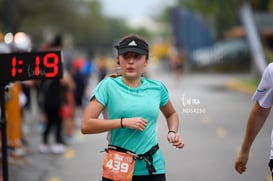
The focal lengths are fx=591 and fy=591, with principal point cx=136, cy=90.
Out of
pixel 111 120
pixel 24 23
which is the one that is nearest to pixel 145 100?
pixel 111 120

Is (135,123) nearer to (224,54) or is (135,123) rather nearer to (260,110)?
(260,110)

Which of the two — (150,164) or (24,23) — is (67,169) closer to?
(150,164)

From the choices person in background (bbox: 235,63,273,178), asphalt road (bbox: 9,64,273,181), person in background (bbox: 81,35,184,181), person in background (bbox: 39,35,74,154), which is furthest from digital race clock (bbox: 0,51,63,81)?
person in background (bbox: 39,35,74,154)

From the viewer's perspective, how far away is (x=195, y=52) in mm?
47250

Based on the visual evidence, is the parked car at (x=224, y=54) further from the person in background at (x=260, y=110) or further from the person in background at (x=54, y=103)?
the person in background at (x=260, y=110)

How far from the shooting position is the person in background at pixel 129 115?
147 inches

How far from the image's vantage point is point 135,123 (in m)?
3.60

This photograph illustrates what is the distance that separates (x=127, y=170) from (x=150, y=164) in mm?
157

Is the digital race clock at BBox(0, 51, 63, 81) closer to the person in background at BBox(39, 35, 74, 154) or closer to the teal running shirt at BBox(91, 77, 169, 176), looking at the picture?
the teal running shirt at BBox(91, 77, 169, 176)

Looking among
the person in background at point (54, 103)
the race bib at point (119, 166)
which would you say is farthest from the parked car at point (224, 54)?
the race bib at point (119, 166)

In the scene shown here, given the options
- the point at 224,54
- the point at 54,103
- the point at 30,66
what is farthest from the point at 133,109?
the point at 224,54

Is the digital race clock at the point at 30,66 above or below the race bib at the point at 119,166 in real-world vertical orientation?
→ above

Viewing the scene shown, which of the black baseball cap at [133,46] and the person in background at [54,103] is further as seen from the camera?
the person in background at [54,103]

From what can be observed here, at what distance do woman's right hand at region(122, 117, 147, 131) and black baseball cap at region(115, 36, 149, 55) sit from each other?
1.47 ft
